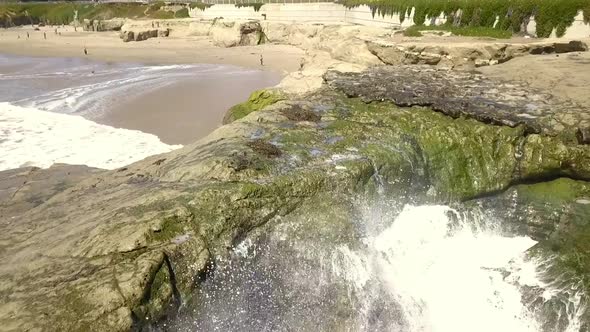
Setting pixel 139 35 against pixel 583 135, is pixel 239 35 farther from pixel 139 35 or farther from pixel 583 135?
pixel 583 135

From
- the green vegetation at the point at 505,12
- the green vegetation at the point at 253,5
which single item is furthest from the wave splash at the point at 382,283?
the green vegetation at the point at 253,5

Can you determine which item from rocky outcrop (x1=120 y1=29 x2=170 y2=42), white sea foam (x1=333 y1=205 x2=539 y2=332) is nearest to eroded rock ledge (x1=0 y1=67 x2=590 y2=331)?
white sea foam (x1=333 y1=205 x2=539 y2=332)

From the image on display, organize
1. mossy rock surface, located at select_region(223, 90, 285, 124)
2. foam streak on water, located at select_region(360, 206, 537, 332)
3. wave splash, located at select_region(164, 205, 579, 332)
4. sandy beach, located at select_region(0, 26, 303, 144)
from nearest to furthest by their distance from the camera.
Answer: wave splash, located at select_region(164, 205, 579, 332)
foam streak on water, located at select_region(360, 206, 537, 332)
mossy rock surface, located at select_region(223, 90, 285, 124)
sandy beach, located at select_region(0, 26, 303, 144)

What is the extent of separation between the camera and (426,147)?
12.4m

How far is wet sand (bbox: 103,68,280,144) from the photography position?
62.7 feet

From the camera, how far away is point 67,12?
9300cm

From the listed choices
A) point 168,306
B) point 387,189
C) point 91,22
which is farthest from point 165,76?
point 91,22

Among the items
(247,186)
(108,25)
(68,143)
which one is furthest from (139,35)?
(247,186)

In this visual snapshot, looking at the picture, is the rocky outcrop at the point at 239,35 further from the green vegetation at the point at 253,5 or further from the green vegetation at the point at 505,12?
the green vegetation at the point at 505,12

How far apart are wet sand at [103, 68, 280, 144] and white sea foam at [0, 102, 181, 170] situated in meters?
0.90

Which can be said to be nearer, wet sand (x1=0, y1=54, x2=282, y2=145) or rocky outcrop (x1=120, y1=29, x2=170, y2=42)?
wet sand (x1=0, y1=54, x2=282, y2=145)

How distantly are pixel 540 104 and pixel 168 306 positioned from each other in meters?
12.0

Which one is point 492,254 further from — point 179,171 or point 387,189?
Answer: point 179,171

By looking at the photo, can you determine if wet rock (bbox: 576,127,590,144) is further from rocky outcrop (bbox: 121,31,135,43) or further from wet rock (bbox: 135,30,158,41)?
rocky outcrop (bbox: 121,31,135,43)
